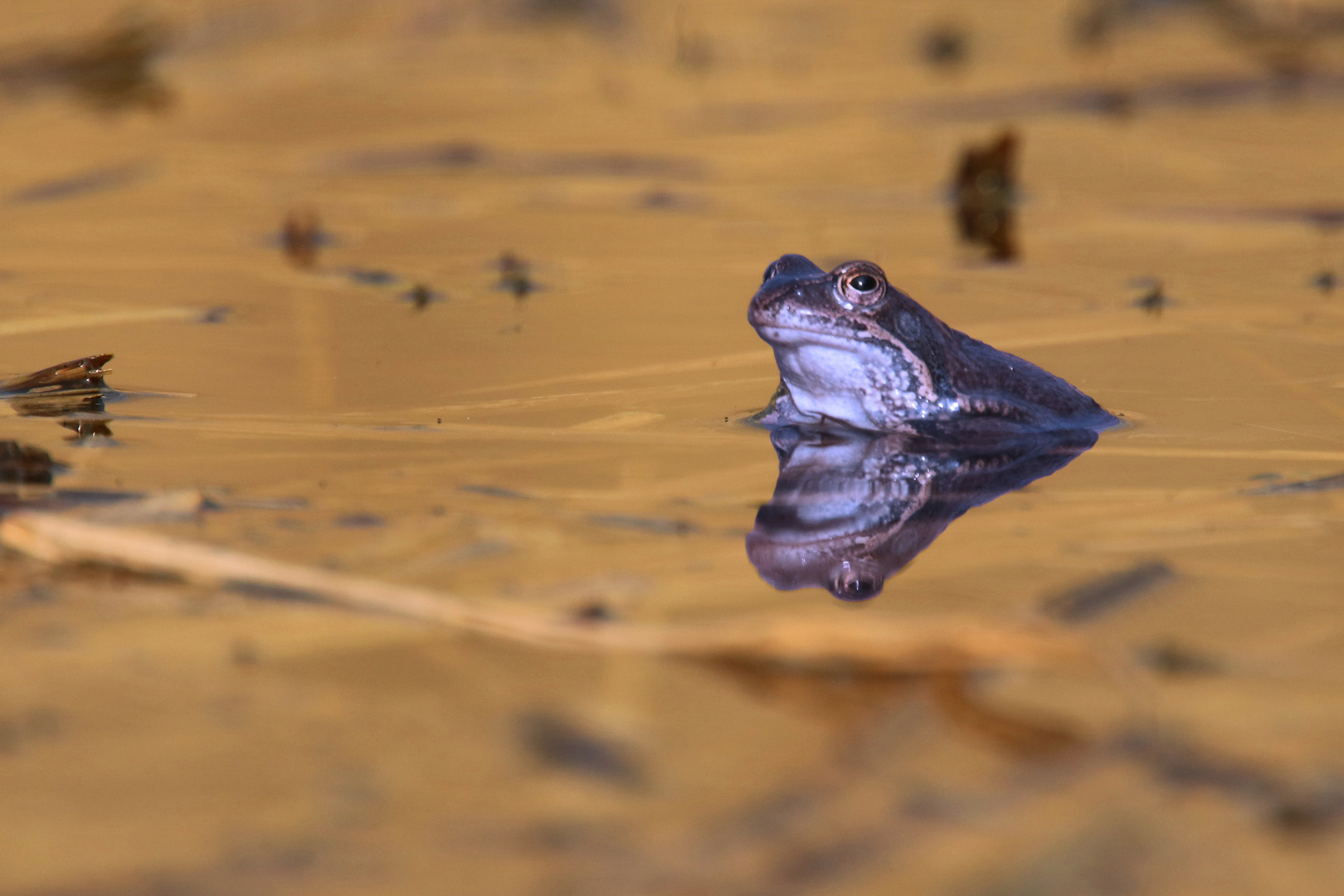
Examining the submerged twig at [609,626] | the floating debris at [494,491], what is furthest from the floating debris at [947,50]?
the submerged twig at [609,626]

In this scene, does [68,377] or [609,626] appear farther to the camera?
[68,377]

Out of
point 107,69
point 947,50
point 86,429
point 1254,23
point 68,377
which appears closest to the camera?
point 86,429

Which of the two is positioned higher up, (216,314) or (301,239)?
(301,239)

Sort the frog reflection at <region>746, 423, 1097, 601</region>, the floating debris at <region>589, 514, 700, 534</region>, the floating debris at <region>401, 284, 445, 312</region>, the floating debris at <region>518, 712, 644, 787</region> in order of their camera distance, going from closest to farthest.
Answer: the floating debris at <region>518, 712, 644, 787</region> < the frog reflection at <region>746, 423, 1097, 601</region> < the floating debris at <region>589, 514, 700, 534</region> < the floating debris at <region>401, 284, 445, 312</region>

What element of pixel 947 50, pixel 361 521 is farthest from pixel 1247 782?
pixel 947 50

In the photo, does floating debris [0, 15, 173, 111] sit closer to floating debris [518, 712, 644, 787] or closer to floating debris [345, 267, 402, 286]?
floating debris [345, 267, 402, 286]

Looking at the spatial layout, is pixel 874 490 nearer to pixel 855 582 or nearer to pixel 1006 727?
pixel 855 582

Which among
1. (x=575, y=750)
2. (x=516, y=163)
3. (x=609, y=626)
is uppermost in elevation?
(x=516, y=163)

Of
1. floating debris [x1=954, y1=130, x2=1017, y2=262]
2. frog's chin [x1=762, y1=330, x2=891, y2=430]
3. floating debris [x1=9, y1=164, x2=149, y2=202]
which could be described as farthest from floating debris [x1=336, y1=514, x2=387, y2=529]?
floating debris [x1=9, y1=164, x2=149, y2=202]
